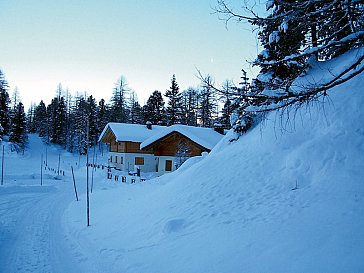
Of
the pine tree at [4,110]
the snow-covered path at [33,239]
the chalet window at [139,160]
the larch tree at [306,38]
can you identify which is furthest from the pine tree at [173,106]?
the larch tree at [306,38]

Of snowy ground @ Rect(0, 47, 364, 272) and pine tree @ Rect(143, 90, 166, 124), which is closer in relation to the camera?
snowy ground @ Rect(0, 47, 364, 272)

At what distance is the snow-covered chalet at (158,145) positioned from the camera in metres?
28.5

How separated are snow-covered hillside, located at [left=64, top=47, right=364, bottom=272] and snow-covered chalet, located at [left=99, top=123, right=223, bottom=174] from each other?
17.5 metres

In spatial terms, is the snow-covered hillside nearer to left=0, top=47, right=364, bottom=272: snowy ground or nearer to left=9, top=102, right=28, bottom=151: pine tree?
left=0, top=47, right=364, bottom=272: snowy ground

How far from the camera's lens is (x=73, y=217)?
12.2m

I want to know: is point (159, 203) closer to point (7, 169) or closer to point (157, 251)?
point (157, 251)

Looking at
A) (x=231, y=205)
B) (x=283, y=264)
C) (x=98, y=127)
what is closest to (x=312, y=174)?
(x=231, y=205)

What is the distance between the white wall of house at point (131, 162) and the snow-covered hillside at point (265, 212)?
25.6 metres

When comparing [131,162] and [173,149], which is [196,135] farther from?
[131,162]

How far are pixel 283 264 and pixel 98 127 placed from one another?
2455 inches

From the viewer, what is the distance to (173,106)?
52.1 meters

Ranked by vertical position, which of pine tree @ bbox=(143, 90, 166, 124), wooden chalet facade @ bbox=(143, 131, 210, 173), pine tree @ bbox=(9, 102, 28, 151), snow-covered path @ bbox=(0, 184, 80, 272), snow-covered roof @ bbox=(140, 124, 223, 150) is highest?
pine tree @ bbox=(143, 90, 166, 124)

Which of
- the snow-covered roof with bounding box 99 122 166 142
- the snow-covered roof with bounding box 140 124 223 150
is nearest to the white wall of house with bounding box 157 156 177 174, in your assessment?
the snow-covered roof with bounding box 140 124 223 150

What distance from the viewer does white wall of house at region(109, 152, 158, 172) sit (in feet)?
120
